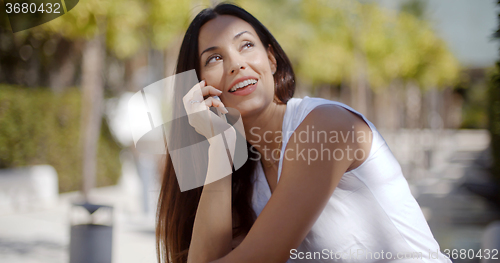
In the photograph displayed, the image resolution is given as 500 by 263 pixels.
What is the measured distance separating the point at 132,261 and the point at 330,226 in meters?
Answer: 3.55

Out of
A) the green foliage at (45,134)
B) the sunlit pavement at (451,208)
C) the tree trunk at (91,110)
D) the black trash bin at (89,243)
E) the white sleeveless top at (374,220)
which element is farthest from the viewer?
the green foliage at (45,134)

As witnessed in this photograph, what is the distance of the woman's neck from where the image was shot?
208 cm

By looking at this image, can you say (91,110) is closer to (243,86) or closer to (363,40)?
(243,86)

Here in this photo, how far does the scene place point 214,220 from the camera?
5.77ft

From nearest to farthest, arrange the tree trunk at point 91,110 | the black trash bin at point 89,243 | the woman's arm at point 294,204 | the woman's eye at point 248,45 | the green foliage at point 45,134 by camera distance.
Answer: the woman's arm at point 294,204, the woman's eye at point 248,45, the black trash bin at point 89,243, the tree trunk at point 91,110, the green foliage at point 45,134

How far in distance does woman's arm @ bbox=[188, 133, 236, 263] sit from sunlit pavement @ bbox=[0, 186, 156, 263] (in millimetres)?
2829

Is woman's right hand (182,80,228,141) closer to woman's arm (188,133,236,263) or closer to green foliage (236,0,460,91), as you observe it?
woman's arm (188,133,236,263)

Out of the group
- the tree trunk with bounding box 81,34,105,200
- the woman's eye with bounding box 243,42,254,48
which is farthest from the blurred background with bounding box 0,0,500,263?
the woman's eye with bounding box 243,42,254,48

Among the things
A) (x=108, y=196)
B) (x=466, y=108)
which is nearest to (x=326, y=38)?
(x=108, y=196)

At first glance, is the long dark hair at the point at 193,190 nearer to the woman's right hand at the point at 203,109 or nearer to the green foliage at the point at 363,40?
the woman's right hand at the point at 203,109

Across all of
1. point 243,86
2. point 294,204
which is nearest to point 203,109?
point 243,86

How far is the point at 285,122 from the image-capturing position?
194 cm

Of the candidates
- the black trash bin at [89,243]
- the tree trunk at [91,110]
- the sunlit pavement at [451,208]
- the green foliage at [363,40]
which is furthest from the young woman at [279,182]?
the green foliage at [363,40]

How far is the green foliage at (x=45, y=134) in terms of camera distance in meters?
7.38
